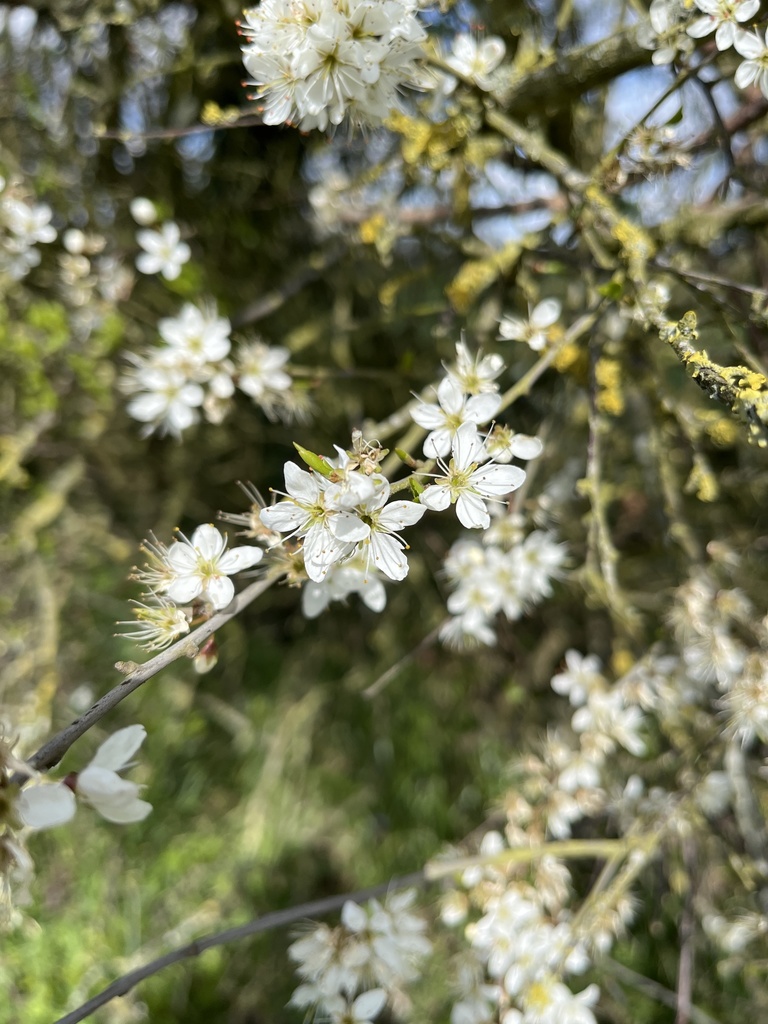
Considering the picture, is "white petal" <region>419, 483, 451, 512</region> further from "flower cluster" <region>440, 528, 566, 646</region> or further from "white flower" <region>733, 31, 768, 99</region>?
"white flower" <region>733, 31, 768, 99</region>

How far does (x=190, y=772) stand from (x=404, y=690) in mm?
561

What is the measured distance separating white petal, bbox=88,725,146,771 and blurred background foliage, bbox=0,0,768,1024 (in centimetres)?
67

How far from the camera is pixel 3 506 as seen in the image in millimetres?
1586

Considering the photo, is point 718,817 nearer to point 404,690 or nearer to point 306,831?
point 404,690

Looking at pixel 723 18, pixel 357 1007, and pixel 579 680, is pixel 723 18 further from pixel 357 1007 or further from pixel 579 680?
pixel 357 1007

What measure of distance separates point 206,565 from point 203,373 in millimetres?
462

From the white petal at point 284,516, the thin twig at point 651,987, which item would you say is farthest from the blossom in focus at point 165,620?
the thin twig at point 651,987

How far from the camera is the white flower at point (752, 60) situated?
2.39ft

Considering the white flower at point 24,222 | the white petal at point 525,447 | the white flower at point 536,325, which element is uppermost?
the white flower at point 536,325

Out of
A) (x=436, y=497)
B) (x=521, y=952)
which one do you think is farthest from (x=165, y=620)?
(x=521, y=952)

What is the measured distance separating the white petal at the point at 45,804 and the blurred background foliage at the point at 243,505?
0.74 m

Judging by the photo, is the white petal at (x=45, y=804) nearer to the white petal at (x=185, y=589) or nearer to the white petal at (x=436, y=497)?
the white petal at (x=185, y=589)

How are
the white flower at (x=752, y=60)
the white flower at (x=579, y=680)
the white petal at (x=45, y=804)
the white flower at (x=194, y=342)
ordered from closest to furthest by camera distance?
the white petal at (x=45, y=804) → the white flower at (x=752, y=60) → the white flower at (x=194, y=342) → the white flower at (x=579, y=680)

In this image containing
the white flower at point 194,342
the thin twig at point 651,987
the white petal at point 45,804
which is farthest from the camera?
the thin twig at point 651,987
